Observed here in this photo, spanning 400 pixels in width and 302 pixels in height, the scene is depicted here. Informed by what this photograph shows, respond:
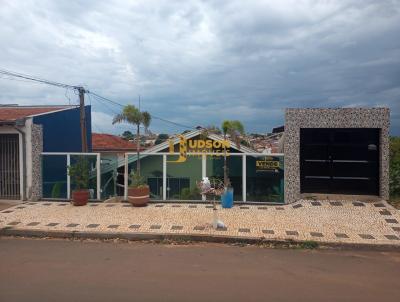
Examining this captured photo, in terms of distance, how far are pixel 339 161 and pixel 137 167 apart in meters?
6.71

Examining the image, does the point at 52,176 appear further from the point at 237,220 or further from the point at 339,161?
the point at 339,161

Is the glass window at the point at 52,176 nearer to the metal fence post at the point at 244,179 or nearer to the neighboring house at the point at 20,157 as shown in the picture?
the neighboring house at the point at 20,157

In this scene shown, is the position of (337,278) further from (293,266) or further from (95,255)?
(95,255)

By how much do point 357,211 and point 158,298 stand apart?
313 inches

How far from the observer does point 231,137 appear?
12.7 meters

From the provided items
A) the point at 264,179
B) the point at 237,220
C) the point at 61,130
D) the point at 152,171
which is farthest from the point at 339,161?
the point at 61,130

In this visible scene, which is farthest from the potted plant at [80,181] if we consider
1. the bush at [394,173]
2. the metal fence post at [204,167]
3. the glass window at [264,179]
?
the bush at [394,173]

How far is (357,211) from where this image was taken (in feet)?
37.1

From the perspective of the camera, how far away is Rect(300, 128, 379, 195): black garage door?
1287 cm

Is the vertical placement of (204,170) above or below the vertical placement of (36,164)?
below

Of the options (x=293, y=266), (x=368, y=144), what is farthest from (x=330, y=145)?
(x=293, y=266)

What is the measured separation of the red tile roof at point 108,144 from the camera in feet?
96.0

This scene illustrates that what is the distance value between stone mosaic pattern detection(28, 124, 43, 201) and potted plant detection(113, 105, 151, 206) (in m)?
2.85

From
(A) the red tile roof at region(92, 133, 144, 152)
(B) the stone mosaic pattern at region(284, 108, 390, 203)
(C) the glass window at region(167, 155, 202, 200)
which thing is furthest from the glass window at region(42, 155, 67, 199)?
(A) the red tile roof at region(92, 133, 144, 152)
